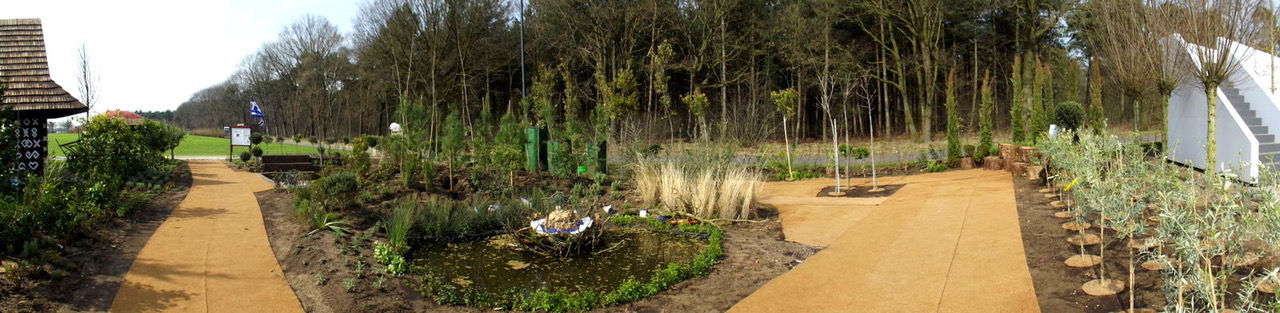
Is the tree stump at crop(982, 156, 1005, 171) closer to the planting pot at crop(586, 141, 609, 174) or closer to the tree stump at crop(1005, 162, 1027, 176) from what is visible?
the tree stump at crop(1005, 162, 1027, 176)

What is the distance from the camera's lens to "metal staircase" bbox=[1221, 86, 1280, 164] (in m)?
10.4

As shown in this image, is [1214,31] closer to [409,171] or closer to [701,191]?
[701,191]

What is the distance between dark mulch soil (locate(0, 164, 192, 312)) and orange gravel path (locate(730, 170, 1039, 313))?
4175 millimetres

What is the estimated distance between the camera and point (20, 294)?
14.4ft

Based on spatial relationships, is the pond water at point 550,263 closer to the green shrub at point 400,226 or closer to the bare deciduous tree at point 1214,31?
the green shrub at point 400,226

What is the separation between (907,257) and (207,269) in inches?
213

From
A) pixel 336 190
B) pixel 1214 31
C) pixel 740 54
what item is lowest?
pixel 336 190

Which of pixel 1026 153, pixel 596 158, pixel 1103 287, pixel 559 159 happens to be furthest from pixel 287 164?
pixel 1103 287

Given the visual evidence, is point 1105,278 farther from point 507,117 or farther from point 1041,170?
point 507,117

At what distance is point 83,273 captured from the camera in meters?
5.03

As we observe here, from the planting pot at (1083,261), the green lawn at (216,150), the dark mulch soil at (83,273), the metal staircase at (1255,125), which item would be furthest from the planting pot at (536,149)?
the green lawn at (216,150)

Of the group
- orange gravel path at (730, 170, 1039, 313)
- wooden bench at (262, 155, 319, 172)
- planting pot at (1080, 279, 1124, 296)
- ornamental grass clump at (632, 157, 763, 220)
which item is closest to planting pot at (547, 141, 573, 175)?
ornamental grass clump at (632, 157, 763, 220)

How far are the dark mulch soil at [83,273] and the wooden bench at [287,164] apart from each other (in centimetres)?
794

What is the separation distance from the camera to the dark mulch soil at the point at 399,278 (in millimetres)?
4805
